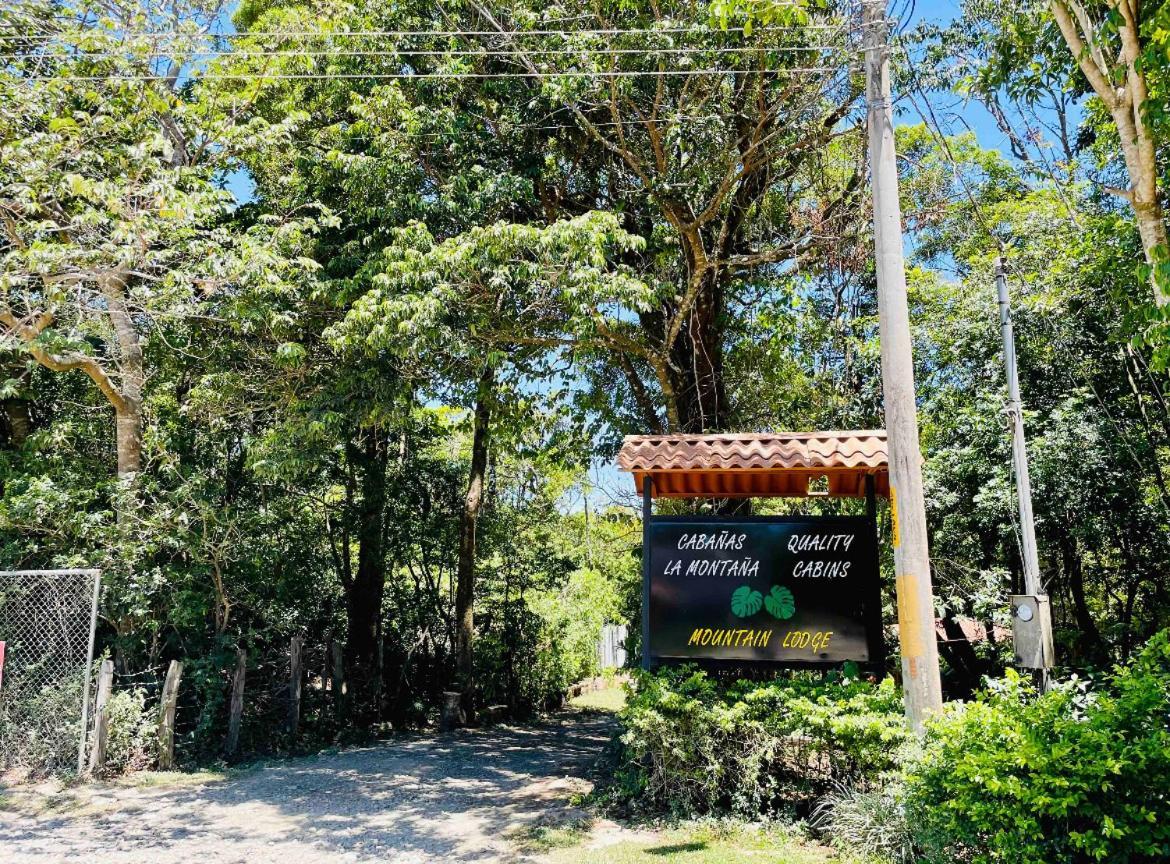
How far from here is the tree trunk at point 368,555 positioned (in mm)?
13195

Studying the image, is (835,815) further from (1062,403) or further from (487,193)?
(487,193)

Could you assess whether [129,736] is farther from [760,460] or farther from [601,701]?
[601,701]

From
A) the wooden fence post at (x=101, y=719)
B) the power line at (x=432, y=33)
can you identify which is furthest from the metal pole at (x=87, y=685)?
the power line at (x=432, y=33)

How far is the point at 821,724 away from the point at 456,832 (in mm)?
3346

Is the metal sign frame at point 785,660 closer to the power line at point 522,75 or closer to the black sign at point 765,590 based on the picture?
the black sign at point 765,590

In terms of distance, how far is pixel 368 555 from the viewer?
13.3 m

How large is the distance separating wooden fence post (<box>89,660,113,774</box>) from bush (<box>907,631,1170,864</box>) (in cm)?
827

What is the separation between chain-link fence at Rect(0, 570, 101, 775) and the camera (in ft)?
28.2

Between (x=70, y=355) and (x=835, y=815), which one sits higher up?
(x=70, y=355)

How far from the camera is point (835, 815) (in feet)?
19.7

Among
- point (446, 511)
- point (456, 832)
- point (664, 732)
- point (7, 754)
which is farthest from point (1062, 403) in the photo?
point (7, 754)

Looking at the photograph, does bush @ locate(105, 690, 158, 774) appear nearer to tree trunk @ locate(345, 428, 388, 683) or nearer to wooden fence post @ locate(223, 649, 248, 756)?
wooden fence post @ locate(223, 649, 248, 756)

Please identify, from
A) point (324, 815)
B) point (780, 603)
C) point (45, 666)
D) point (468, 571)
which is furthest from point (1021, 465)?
point (45, 666)

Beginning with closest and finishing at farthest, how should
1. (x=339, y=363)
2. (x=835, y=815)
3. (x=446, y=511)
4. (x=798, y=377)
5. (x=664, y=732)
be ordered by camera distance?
(x=835, y=815) < (x=664, y=732) < (x=339, y=363) < (x=798, y=377) < (x=446, y=511)
